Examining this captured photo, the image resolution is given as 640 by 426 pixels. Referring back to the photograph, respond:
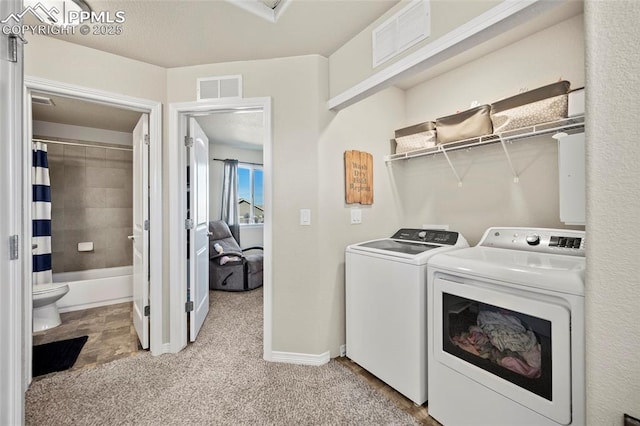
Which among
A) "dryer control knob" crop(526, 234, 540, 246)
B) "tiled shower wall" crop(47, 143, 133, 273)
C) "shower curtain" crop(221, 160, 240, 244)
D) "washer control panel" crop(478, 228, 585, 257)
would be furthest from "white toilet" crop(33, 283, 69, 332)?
"dryer control knob" crop(526, 234, 540, 246)

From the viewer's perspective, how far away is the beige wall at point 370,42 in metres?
1.21

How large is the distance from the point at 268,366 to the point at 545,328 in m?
1.76

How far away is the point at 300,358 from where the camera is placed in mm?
2088

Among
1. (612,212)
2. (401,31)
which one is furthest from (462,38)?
(612,212)

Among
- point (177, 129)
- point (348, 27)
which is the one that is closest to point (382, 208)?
point (348, 27)

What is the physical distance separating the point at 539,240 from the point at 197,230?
265 centimetres

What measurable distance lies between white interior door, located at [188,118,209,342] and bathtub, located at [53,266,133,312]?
150 centimetres

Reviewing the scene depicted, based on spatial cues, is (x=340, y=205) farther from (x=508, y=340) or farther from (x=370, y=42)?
(x=508, y=340)

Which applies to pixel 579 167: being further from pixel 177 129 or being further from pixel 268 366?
pixel 177 129

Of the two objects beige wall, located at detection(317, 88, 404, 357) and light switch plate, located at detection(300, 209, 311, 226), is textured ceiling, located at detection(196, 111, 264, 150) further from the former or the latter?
light switch plate, located at detection(300, 209, 311, 226)

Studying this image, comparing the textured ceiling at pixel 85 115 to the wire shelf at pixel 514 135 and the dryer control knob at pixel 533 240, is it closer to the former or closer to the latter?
the wire shelf at pixel 514 135

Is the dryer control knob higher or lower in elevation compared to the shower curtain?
lower

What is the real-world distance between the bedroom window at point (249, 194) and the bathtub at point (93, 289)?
2.27 metres

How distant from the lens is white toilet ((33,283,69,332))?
2593mm
